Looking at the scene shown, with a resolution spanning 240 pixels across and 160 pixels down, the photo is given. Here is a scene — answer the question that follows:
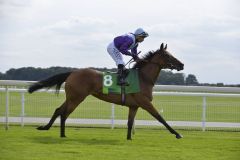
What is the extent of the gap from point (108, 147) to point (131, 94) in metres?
1.72

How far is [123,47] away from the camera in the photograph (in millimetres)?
9422

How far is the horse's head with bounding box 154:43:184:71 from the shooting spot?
32.6 feet

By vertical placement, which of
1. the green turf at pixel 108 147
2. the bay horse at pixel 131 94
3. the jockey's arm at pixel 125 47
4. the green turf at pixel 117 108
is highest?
the jockey's arm at pixel 125 47

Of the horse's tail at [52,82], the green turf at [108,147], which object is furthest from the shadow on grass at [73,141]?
the horse's tail at [52,82]

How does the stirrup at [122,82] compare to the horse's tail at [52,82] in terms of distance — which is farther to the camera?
the horse's tail at [52,82]

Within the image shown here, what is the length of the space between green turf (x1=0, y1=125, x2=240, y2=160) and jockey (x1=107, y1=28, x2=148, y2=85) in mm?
1189

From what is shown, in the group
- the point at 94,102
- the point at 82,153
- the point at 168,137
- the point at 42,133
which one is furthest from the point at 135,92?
the point at 94,102

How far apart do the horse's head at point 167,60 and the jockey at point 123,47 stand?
42cm

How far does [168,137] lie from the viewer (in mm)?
10180

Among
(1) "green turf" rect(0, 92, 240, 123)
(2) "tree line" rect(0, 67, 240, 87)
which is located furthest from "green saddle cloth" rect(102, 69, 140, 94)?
(2) "tree line" rect(0, 67, 240, 87)

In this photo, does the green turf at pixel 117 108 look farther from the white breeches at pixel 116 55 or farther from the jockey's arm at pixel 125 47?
the jockey's arm at pixel 125 47

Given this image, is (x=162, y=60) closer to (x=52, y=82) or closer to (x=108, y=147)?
(x=52, y=82)

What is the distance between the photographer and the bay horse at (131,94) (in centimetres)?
955

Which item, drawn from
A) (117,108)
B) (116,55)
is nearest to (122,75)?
(116,55)
